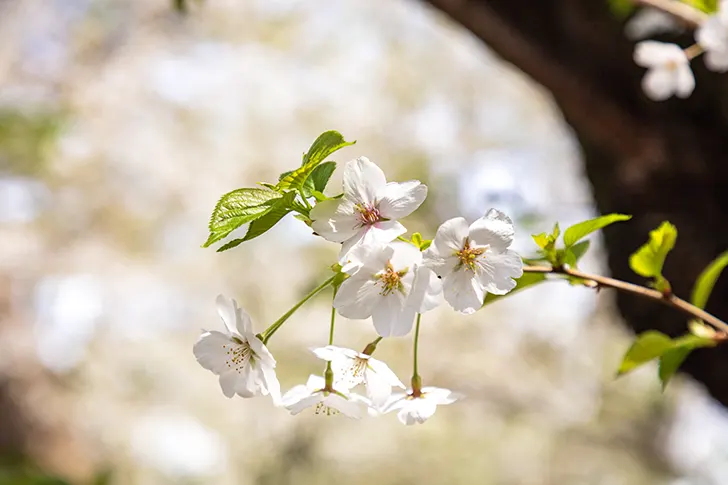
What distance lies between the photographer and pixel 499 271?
12.9 inches

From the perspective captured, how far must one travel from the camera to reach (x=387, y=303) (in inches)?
12.6

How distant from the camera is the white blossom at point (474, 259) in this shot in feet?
1.01

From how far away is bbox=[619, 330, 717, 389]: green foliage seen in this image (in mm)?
453

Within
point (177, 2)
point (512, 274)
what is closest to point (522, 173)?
point (177, 2)

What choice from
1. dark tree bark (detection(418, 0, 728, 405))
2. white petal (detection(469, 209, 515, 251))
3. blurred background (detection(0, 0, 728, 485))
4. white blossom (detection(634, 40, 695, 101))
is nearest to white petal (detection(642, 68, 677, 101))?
white blossom (detection(634, 40, 695, 101))

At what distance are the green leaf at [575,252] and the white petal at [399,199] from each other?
0.37 feet

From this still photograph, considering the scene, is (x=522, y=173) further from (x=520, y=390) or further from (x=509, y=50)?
(x=509, y=50)

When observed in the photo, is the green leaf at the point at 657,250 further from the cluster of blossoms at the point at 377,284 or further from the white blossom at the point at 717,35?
the white blossom at the point at 717,35

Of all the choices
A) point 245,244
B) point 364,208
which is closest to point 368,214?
point 364,208

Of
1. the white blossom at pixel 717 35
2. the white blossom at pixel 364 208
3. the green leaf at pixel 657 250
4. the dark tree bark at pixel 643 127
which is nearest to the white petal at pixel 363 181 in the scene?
the white blossom at pixel 364 208

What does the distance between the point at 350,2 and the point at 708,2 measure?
10.8 feet

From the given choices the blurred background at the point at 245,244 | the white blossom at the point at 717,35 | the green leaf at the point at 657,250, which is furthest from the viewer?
the blurred background at the point at 245,244

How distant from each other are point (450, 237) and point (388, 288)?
4 cm

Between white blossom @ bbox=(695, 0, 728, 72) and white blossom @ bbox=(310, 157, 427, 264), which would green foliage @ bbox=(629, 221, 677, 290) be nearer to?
white blossom @ bbox=(310, 157, 427, 264)
